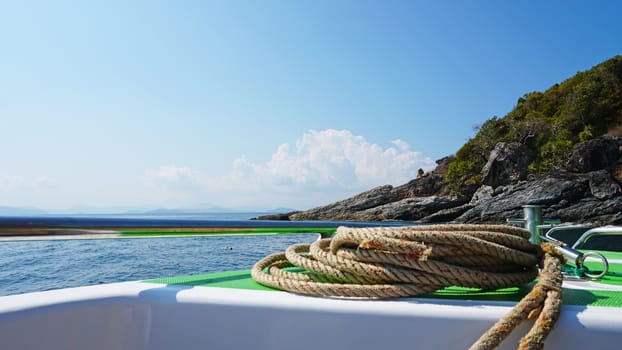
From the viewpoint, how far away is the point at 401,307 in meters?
0.86

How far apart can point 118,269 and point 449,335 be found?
6403 millimetres

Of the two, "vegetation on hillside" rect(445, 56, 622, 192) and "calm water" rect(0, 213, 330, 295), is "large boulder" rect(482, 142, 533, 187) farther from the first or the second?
"calm water" rect(0, 213, 330, 295)

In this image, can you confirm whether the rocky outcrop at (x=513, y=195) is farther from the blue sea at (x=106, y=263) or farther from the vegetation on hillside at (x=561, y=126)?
the blue sea at (x=106, y=263)

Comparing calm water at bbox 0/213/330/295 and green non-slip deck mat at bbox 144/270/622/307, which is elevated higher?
green non-slip deck mat at bbox 144/270/622/307

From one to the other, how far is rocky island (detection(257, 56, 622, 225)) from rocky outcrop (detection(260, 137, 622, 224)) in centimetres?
6

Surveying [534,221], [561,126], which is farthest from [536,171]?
[534,221]

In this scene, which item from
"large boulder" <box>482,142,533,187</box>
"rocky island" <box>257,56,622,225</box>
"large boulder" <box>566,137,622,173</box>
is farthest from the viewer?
"large boulder" <box>482,142,533,187</box>

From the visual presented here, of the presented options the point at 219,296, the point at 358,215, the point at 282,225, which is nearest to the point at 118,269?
the point at 282,225

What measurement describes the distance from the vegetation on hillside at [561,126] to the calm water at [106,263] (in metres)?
29.0

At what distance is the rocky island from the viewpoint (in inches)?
974

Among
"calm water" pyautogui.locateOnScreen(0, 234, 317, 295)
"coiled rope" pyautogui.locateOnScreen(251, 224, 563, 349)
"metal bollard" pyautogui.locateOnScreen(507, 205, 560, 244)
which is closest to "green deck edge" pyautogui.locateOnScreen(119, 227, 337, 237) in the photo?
Answer: "coiled rope" pyautogui.locateOnScreen(251, 224, 563, 349)

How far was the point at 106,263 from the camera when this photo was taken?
6.72 m

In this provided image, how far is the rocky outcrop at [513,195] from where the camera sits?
23.8 meters

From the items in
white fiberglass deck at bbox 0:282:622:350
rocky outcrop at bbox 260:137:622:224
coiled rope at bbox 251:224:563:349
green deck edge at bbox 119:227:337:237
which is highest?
rocky outcrop at bbox 260:137:622:224
